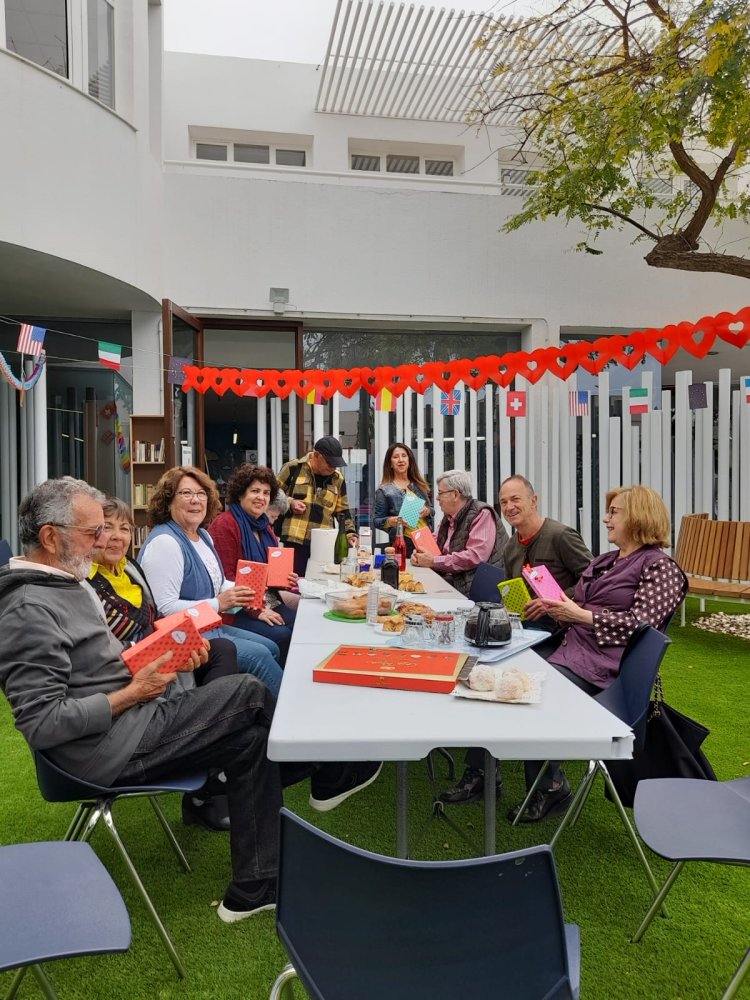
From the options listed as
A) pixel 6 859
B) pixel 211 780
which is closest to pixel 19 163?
pixel 211 780

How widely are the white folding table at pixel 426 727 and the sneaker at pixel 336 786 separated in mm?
993

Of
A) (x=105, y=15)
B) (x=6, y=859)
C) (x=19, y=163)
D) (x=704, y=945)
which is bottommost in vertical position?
(x=704, y=945)

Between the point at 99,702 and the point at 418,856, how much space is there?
129 cm

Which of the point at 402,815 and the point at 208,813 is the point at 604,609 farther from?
the point at 208,813

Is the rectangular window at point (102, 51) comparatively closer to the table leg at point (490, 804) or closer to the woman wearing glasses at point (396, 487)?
the woman wearing glasses at point (396, 487)

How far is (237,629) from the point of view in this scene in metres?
3.52

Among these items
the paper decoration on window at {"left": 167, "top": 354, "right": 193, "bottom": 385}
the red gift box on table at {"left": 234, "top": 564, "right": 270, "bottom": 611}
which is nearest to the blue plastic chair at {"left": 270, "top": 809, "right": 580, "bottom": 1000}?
the red gift box on table at {"left": 234, "top": 564, "right": 270, "bottom": 611}

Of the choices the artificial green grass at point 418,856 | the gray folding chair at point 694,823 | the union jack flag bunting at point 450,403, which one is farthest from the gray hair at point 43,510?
the union jack flag bunting at point 450,403

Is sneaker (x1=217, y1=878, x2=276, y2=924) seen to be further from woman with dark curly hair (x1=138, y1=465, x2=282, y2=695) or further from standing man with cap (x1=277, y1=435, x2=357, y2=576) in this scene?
standing man with cap (x1=277, y1=435, x2=357, y2=576)

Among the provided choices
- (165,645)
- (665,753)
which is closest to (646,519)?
(665,753)

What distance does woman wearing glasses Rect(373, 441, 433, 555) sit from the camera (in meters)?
5.59

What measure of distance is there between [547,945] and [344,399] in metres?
7.01

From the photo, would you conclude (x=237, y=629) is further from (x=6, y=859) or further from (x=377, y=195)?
(x=377, y=195)

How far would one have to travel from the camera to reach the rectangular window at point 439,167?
9773 millimetres
